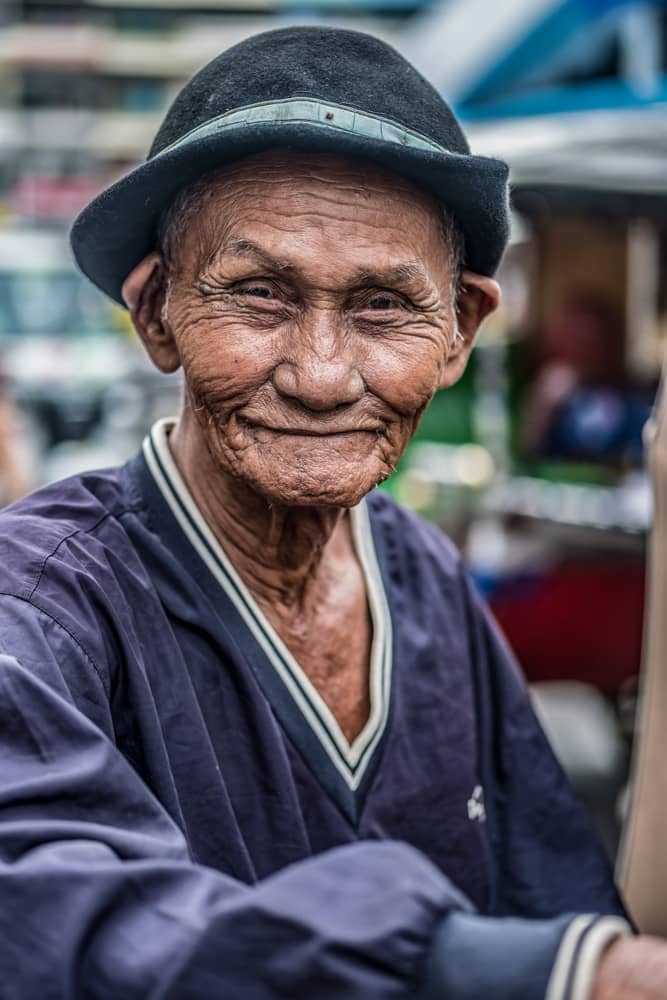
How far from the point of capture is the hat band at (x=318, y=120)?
1.45 meters

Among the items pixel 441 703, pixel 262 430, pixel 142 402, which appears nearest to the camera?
pixel 262 430

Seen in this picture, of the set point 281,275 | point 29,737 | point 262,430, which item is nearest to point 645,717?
point 262,430

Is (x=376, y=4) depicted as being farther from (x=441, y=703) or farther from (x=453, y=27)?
(x=441, y=703)

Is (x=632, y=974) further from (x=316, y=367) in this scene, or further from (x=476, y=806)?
(x=476, y=806)

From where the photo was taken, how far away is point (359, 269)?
1.51 metres

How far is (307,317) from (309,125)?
22 centimetres

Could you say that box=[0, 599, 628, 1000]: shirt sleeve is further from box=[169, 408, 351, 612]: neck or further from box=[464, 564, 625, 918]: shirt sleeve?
box=[464, 564, 625, 918]: shirt sleeve

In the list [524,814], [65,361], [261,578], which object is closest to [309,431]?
[261,578]

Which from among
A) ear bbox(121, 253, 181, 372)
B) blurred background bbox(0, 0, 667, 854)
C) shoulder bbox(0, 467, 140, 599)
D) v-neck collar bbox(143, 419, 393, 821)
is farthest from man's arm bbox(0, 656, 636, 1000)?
blurred background bbox(0, 0, 667, 854)

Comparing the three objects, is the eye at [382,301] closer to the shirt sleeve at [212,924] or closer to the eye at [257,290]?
the eye at [257,290]

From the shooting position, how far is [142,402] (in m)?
13.4

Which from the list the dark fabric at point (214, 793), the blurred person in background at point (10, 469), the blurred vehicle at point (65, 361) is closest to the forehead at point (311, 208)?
the dark fabric at point (214, 793)

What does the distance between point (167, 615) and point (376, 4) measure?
41329mm

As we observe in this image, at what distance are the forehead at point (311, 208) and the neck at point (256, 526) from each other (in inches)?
13.2
